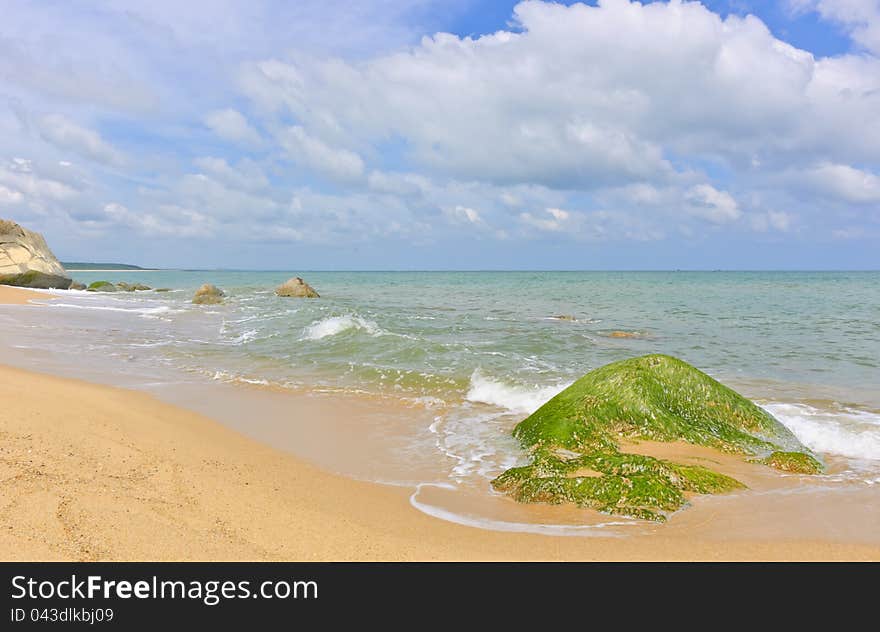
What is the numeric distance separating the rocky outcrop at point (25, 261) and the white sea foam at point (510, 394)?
4526cm

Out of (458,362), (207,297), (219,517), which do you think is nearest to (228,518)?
(219,517)

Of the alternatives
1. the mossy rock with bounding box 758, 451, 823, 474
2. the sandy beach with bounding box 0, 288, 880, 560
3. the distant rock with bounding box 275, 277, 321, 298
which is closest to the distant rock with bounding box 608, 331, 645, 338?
the mossy rock with bounding box 758, 451, 823, 474

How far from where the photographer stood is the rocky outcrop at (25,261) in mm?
42844

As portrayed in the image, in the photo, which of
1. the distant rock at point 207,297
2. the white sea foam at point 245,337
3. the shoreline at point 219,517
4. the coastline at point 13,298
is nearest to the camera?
the shoreline at point 219,517

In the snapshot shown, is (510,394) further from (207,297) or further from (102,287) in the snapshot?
(102,287)

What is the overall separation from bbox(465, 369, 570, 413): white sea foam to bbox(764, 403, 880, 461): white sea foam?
413 cm

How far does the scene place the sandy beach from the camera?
400 cm

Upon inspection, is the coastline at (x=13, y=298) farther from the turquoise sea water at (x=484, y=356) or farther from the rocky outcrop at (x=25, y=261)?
the rocky outcrop at (x=25, y=261)

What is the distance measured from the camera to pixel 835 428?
29.6 feet

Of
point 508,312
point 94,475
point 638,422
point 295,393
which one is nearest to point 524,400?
point 638,422

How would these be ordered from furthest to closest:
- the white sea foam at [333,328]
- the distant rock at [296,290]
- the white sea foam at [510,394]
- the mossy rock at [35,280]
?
the distant rock at [296,290] → the mossy rock at [35,280] → the white sea foam at [333,328] → the white sea foam at [510,394]

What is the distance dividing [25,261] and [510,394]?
47.6m

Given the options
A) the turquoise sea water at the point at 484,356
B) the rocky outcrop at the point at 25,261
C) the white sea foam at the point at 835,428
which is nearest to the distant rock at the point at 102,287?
the rocky outcrop at the point at 25,261
